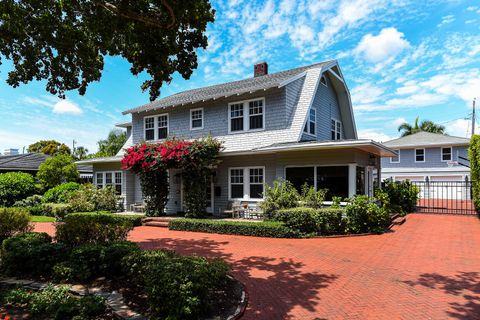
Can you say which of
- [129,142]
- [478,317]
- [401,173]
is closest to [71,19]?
[478,317]

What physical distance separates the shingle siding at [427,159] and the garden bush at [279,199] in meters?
22.0

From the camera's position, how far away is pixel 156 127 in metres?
18.9

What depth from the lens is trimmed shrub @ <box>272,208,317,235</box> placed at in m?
11.1

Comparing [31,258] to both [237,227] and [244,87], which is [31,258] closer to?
[237,227]

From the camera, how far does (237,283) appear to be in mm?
6145

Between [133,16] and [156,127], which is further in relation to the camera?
[156,127]

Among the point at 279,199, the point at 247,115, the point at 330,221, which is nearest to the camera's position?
the point at 330,221

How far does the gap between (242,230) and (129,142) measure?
12.5 meters

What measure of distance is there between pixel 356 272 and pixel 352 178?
6.01 m

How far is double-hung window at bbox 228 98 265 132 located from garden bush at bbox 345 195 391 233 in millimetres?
6024

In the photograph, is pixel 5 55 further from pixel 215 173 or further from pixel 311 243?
pixel 311 243

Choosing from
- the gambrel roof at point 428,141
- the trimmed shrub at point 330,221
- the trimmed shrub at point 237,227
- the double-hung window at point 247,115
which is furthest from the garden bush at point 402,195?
the gambrel roof at point 428,141

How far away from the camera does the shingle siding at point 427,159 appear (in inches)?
1087

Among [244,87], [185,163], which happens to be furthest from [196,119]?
[185,163]
